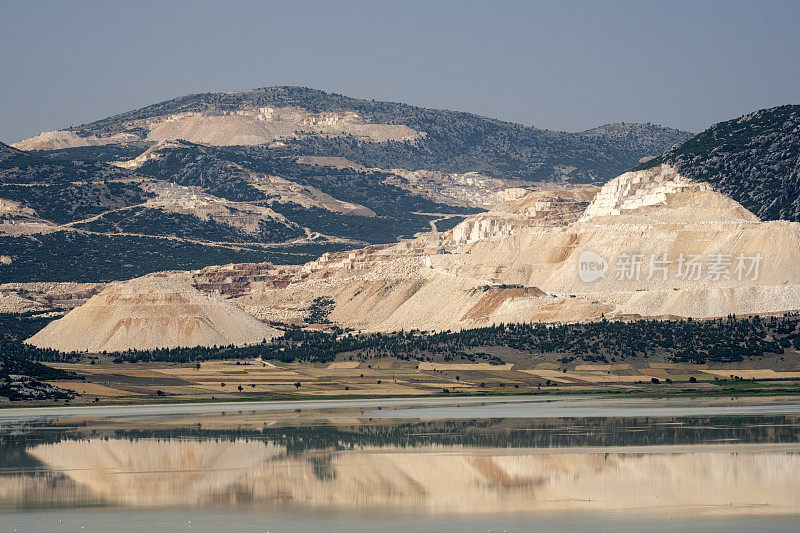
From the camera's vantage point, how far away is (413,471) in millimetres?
59156

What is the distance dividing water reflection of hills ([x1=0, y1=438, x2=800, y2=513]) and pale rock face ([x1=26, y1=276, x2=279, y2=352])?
8184 cm

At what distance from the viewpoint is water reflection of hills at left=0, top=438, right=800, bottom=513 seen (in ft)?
166

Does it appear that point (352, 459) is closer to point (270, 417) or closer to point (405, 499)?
point (405, 499)

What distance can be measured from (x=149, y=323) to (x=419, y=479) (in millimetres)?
100894

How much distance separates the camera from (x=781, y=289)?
14675 cm

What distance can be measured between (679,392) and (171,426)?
4545 cm

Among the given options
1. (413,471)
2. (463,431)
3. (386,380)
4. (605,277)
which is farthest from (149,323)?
(413,471)

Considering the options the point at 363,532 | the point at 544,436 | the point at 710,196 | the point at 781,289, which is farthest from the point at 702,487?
the point at 710,196

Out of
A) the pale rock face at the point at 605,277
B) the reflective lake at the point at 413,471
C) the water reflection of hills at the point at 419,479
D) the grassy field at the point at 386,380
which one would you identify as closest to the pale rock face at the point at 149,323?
the grassy field at the point at 386,380

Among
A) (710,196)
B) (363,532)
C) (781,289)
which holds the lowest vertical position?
(363,532)

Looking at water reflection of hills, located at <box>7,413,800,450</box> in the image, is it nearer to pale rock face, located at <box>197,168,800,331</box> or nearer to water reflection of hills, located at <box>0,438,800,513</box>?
water reflection of hills, located at <box>0,438,800,513</box>

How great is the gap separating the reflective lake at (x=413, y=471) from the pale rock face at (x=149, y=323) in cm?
5894

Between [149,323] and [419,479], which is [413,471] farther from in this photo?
[149,323]

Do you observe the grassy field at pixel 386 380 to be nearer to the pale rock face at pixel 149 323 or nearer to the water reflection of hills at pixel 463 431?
the pale rock face at pixel 149 323
